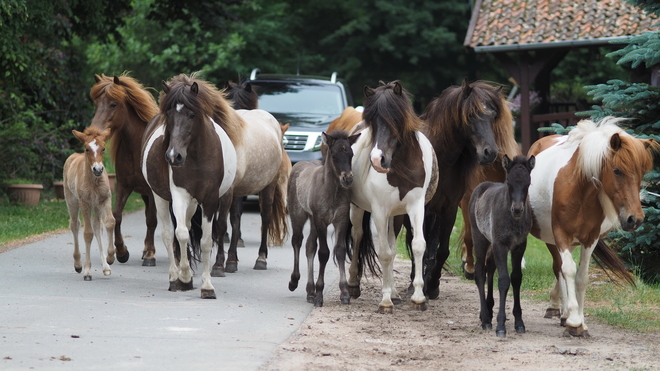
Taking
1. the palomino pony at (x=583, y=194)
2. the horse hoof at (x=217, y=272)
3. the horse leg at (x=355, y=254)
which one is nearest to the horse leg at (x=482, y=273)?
the palomino pony at (x=583, y=194)

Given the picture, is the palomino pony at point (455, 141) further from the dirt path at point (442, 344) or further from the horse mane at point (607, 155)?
the horse mane at point (607, 155)

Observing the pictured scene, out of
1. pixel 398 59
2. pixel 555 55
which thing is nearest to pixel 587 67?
pixel 398 59

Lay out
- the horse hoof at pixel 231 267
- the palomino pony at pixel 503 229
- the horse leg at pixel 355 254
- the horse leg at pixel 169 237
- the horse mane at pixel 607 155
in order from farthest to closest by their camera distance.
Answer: the horse hoof at pixel 231 267
the horse leg at pixel 355 254
the horse leg at pixel 169 237
the palomino pony at pixel 503 229
the horse mane at pixel 607 155

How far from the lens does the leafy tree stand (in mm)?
9020

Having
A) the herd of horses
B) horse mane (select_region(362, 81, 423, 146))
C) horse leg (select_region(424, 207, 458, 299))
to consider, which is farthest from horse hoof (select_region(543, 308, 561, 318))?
horse mane (select_region(362, 81, 423, 146))

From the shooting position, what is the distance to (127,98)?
10.2 metres

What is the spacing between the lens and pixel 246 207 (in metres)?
19.0

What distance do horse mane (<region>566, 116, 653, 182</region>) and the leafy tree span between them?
2.12 m

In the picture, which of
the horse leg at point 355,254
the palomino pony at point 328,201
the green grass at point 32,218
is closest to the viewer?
the palomino pony at point 328,201

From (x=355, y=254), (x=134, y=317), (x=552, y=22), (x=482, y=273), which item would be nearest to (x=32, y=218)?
(x=355, y=254)

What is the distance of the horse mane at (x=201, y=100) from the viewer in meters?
8.24

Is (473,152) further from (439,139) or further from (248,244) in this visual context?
(248,244)

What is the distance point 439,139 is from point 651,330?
2861 millimetres

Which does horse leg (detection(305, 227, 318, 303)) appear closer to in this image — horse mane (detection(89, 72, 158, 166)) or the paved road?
the paved road
